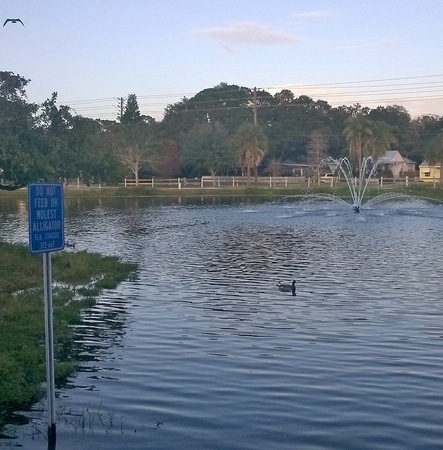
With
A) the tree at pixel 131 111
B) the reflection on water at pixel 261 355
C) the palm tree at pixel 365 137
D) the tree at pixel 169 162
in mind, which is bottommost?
the reflection on water at pixel 261 355

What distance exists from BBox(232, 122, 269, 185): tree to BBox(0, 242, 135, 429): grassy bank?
59808 mm

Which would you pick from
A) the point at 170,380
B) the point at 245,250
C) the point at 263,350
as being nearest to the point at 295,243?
the point at 245,250

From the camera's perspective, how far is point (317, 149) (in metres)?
102

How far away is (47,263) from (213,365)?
5.80 m

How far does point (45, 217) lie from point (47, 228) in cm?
12

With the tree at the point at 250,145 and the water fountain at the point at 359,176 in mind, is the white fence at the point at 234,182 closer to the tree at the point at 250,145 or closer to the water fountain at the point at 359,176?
the water fountain at the point at 359,176

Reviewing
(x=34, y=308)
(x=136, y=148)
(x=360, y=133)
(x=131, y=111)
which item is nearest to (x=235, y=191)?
(x=360, y=133)

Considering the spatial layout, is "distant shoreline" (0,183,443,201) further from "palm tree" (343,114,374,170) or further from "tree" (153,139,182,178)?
"tree" (153,139,182,178)

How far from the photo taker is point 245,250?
3294cm

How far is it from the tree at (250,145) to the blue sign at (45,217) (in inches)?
3128

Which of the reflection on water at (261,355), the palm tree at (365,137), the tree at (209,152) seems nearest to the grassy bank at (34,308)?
the reflection on water at (261,355)

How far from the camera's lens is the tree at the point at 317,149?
101938 millimetres

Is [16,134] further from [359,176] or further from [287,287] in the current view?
[359,176]

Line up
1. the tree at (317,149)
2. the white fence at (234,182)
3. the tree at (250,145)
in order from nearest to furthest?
1. the tree at (250,145)
2. the white fence at (234,182)
3. the tree at (317,149)
